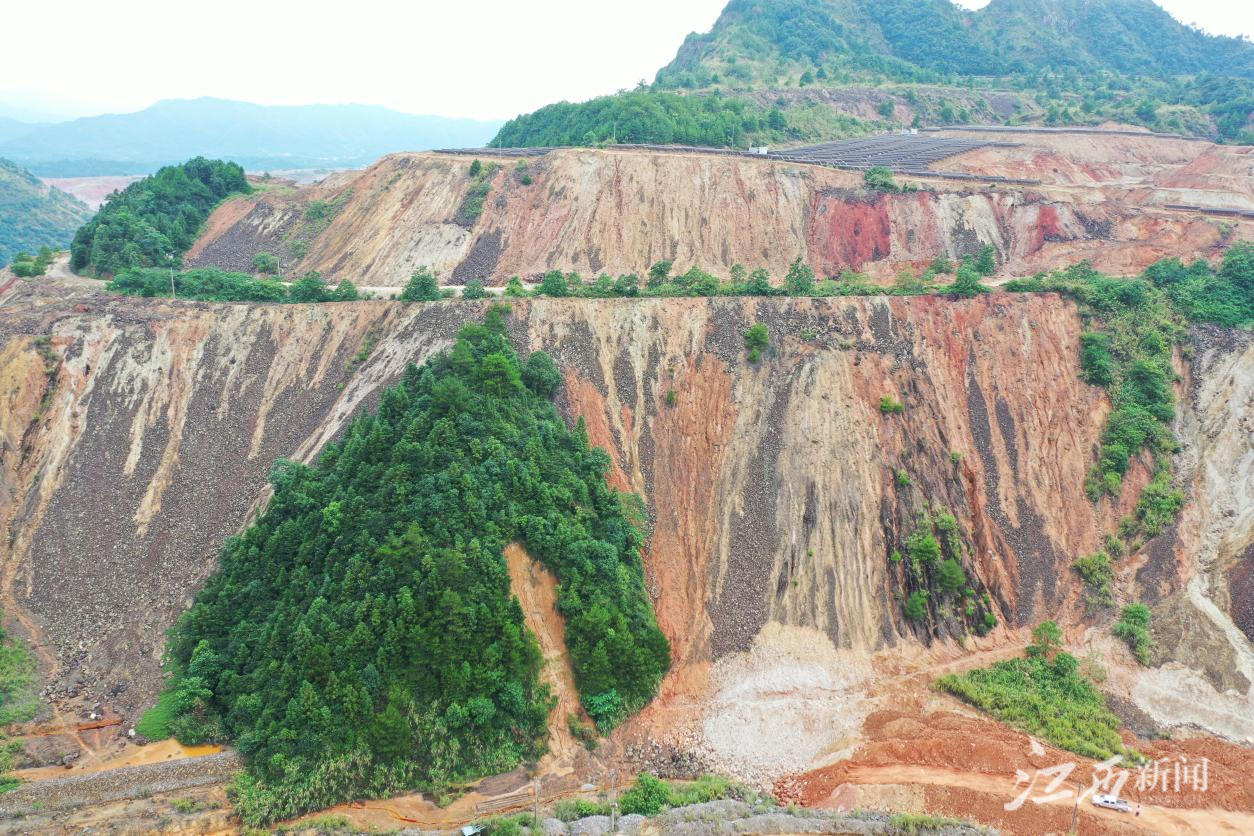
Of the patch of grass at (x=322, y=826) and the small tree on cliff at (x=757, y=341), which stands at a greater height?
the small tree on cliff at (x=757, y=341)

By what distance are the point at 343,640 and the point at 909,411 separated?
2685 cm

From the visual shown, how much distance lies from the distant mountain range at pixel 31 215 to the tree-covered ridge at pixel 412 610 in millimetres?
87857

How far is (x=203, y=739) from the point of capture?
1003 inches

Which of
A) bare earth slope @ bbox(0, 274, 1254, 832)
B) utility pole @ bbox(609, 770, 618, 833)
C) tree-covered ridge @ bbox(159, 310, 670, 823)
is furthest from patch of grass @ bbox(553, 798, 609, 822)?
bare earth slope @ bbox(0, 274, 1254, 832)

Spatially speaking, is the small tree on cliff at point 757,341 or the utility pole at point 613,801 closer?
the utility pole at point 613,801

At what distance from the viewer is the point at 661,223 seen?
52125 millimetres

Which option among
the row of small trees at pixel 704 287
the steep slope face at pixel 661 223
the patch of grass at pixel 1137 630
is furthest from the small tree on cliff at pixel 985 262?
the patch of grass at pixel 1137 630

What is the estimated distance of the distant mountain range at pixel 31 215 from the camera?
3812 inches

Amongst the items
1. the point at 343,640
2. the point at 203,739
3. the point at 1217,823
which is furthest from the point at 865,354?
the point at 203,739

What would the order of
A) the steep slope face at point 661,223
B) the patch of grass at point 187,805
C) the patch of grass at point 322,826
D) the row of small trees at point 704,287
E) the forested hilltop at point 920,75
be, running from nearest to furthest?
the patch of grass at point 322,826 → the patch of grass at point 187,805 → the row of small trees at point 704,287 → the steep slope face at point 661,223 → the forested hilltop at point 920,75

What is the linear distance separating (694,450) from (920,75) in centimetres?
8795

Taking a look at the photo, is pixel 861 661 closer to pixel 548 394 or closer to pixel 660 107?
pixel 548 394

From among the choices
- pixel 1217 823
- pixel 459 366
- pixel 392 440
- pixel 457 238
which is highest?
pixel 457 238

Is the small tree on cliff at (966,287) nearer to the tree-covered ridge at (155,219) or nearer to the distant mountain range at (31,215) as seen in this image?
the tree-covered ridge at (155,219)
